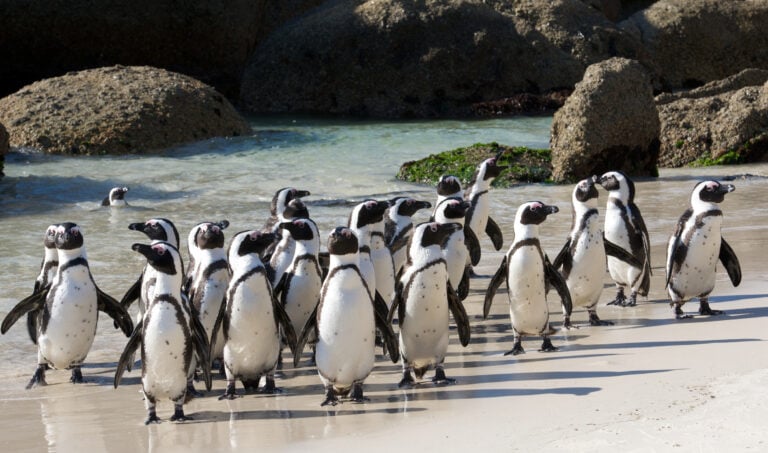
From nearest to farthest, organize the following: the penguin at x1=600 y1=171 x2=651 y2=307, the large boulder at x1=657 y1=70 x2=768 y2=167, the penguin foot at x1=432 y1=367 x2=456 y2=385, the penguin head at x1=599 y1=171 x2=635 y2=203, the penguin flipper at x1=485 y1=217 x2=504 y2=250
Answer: the penguin foot at x1=432 y1=367 x2=456 y2=385 → the penguin at x1=600 y1=171 x2=651 y2=307 → the penguin head at x1=599 y1=171 x2=635 y2=203 → the penguin flipper at x1=485 y1=217 x2=504 y2=250 → the large boulder at x1=657 y1=70 x2=768 y2=167

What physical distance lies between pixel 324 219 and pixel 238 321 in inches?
220

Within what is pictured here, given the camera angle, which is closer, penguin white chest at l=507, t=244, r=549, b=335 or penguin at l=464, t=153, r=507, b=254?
penguin white chest at l=507, t=244, r=549, b=335

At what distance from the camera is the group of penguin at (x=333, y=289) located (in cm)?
581

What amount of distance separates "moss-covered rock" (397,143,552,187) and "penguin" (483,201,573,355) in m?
6.52

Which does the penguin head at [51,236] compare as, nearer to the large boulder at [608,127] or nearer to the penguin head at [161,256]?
the penguin head at [161,256]

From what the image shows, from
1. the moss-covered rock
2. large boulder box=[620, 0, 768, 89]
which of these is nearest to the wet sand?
the moss-covered rock

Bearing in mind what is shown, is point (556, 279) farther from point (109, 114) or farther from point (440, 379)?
point (109, 114)

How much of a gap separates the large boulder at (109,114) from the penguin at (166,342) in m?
11.3

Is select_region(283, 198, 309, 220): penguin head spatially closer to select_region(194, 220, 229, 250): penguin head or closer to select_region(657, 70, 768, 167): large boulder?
select_region(194, 220, 229, 250): penguin head

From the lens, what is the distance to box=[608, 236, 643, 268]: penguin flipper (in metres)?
A: 7.64

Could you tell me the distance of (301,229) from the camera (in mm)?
6590

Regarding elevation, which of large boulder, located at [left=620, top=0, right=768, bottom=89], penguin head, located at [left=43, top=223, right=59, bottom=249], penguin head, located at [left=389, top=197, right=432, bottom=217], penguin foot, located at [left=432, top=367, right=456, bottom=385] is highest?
large boulder, located at [left=620, top=0, right=768, bottom=89]

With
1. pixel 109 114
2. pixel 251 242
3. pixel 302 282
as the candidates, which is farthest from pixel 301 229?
pixel 109 114

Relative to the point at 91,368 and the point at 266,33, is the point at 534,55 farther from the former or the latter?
the point at 91,368
